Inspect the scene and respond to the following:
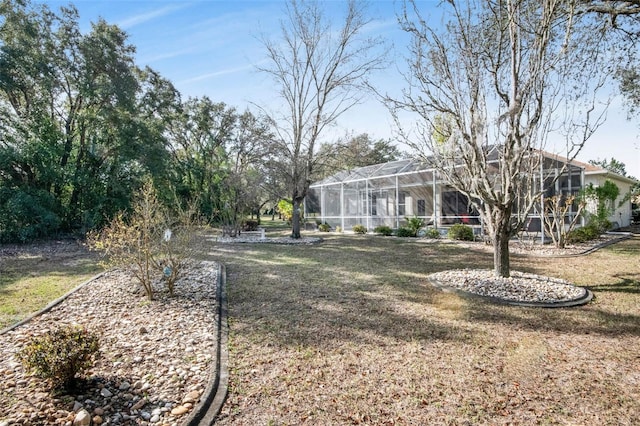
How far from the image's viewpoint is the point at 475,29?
6.54 meters

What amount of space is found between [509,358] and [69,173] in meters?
16.1

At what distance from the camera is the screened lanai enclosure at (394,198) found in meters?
15.3

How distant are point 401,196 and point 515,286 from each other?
43.1 feet

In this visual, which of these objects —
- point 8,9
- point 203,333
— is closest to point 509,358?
point 203,333

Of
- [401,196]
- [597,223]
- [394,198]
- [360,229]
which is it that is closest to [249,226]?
[360,229]

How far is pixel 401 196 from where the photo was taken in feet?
61.8

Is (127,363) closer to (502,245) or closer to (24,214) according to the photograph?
(502,245)

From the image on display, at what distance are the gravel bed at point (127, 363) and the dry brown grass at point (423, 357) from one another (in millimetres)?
397

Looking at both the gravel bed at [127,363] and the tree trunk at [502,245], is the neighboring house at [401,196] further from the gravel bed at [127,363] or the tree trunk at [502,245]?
the gravel bed at [127,363]

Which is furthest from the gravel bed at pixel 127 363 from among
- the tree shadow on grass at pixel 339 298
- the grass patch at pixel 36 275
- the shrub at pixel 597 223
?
the shrub at pixel 597 223

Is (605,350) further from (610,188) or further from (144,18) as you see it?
(610,188)

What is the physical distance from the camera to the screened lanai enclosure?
15.3 metres

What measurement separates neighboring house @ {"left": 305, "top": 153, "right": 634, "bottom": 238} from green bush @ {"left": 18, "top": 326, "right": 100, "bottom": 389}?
1322 cm

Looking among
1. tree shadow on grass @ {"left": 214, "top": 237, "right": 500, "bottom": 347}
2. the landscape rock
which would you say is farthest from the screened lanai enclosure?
the landscape rock
